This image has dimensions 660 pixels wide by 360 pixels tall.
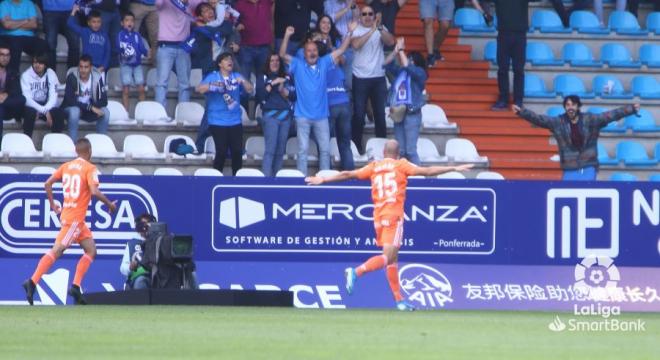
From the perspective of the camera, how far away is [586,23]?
27828 mm

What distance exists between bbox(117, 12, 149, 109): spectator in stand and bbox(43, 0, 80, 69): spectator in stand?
0.67 m

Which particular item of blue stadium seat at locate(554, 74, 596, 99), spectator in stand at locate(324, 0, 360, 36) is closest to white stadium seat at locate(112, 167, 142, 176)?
spectator in stand at locate(324, 0, 360, 36)

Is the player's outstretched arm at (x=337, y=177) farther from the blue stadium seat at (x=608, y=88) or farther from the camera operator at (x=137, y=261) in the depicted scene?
the blue stadium seat at (x=608, y=88)

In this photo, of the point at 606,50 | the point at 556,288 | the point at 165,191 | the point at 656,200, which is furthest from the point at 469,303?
the point at 606,50

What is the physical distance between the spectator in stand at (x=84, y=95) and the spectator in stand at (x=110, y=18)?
0.82m

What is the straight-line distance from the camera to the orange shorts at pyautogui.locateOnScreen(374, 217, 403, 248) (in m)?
18.9

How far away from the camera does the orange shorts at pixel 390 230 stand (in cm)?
1894

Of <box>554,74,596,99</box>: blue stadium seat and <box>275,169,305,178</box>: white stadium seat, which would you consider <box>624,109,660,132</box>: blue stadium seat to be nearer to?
<box>554,74,596,99</box>: blue stadium seat

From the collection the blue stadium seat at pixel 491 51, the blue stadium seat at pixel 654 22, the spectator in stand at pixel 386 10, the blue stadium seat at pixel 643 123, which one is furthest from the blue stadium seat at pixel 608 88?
the spectator in stand at pixel 386 10

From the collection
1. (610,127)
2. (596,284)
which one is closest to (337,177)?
(596,284)

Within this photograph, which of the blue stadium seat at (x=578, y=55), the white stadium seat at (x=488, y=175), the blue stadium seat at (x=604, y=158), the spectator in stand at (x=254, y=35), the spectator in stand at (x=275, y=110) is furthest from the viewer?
the blue stadium seat at (x=578, y=55)

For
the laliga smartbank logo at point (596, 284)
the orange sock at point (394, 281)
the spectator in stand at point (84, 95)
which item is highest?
the spectator in stand at point (84, 95)

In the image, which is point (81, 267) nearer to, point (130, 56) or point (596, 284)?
point (130, 56)

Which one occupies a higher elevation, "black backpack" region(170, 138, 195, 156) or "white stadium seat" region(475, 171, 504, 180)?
"black backpack" region(170, 138, 195, 156)
